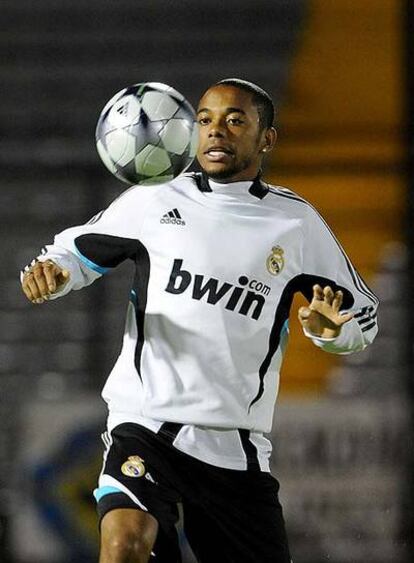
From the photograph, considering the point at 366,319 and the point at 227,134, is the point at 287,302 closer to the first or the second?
the point at 366,319

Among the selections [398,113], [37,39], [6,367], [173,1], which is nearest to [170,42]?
[173,1]

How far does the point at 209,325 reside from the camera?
4129 mm

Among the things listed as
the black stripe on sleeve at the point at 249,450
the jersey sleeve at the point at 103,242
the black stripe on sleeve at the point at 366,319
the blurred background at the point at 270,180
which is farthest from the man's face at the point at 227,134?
the blurred background at the point at 270,180

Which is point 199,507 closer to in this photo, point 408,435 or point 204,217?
point 204,217

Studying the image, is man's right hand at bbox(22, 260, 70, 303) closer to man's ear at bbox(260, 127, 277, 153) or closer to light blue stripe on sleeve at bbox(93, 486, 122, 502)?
light blue stripe on sleeve at bbox(93, 486, 122, 502)

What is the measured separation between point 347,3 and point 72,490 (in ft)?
9.02

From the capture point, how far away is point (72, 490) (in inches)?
272

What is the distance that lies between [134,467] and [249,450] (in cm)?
37

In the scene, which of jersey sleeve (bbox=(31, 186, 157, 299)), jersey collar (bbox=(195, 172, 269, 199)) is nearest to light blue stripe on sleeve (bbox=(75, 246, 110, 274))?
jersey sleeve (bbox=(31, 186, 157, 299))

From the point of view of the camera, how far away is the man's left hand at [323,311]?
407 cm

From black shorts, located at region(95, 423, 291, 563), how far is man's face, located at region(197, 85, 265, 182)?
0.83 metres

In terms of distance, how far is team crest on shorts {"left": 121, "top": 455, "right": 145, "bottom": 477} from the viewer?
395 cm

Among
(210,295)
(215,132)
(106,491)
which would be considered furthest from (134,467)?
(215,132)

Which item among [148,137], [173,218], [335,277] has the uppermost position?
[148,137]
